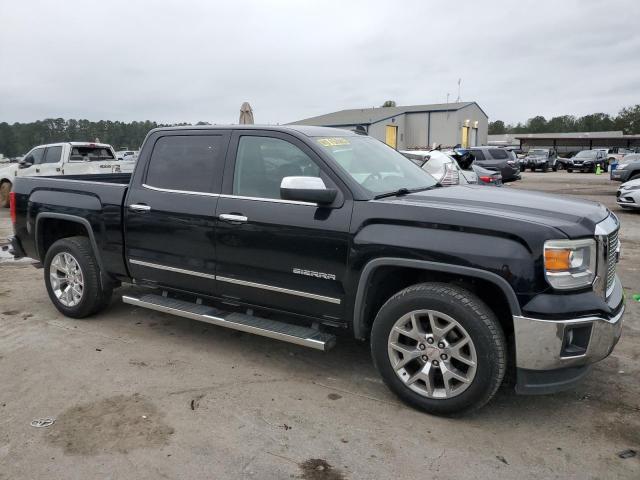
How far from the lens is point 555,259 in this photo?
2.99 meters

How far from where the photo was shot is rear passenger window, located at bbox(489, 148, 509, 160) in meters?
24.8

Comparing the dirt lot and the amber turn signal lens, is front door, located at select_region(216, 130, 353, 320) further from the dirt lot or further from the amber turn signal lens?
the amber turn signal lens

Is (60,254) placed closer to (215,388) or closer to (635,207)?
(215,388)

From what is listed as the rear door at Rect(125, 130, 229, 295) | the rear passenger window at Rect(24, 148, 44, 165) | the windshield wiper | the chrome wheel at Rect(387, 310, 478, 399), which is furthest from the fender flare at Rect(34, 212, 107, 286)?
the rear passenger window at Rect(24, 148, 44, 165)

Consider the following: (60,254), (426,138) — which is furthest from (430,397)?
(426,138)

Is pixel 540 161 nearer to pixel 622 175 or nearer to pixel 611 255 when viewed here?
pixel 622 175

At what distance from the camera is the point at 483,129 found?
191 feet

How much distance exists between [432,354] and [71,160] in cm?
1325

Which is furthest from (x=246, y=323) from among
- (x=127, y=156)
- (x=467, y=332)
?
(x=127, y=156)

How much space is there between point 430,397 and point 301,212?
4.94 feet

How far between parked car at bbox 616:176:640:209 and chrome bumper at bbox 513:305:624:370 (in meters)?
11.3

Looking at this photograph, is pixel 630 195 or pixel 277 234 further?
pixel 630 195

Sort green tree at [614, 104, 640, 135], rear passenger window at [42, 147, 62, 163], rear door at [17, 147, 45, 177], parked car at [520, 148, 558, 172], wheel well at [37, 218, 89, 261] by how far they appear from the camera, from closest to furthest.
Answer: wheel well at [37, 218, 89, 261] → rear passenger window at [42, 147, 62, 163] → rear door at [17, 147, 45, 177] → parked car at [520, 148, 558, 172] → green tree at [614, 104, 640, 135]

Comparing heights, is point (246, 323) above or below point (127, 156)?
below
